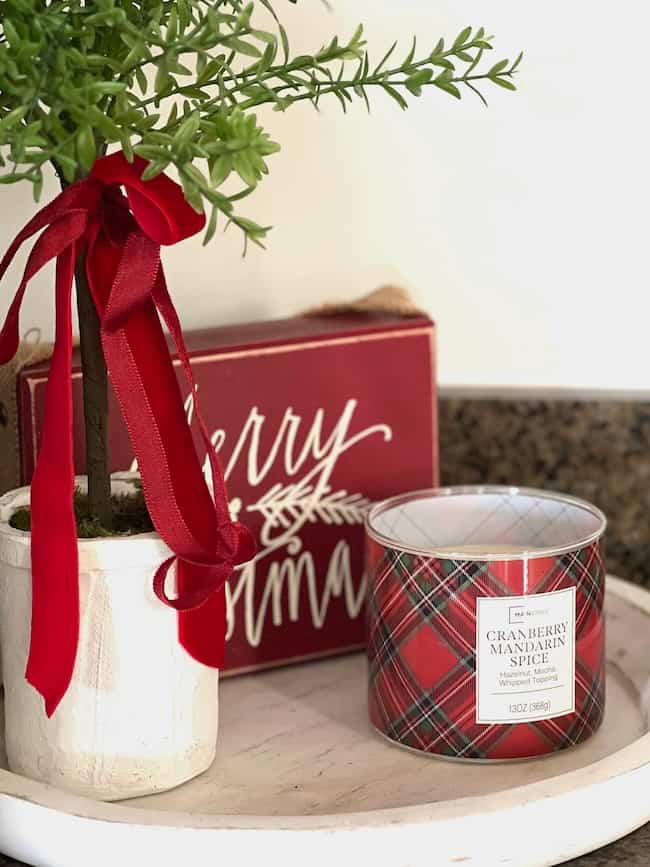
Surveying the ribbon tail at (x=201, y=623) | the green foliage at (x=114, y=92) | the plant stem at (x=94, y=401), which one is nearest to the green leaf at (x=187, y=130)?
the green foliage at (x=114, y=92)

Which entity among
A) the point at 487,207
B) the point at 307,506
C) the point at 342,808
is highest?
the point at 487,207

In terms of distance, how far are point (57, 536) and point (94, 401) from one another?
0.24 ft

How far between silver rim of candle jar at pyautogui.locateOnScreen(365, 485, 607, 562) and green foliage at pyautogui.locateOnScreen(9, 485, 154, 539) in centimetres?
12

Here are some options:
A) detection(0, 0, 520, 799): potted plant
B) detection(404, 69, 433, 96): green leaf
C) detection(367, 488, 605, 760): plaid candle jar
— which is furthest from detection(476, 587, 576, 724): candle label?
detection(404, 69, 433, 96): green leaf

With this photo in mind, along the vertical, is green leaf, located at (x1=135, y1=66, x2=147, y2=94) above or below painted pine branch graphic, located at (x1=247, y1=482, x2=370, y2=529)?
above

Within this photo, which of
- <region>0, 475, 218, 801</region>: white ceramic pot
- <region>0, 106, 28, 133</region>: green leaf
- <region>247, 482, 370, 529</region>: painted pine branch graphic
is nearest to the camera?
<region>0, 106, 28, 133</region>: green leaf

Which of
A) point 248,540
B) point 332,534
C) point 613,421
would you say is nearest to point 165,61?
point 248,540

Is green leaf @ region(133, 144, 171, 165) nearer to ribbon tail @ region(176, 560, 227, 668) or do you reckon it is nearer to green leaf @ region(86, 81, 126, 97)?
green leaf @ region(86, 81, 126, 97)

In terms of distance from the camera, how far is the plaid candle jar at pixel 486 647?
0.65 meters

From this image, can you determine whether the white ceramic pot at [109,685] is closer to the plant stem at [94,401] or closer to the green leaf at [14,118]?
the plant stem at [94,401]

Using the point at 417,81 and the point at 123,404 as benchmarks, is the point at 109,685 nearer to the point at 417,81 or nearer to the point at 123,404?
the point at 123,404

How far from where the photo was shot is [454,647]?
66 cm

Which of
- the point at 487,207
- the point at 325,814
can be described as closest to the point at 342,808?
the point at 325,814

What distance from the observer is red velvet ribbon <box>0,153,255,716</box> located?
23.0 inches
